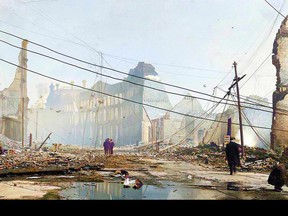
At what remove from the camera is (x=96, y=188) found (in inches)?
177

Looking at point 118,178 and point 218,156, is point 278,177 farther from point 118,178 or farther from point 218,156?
point 118,178

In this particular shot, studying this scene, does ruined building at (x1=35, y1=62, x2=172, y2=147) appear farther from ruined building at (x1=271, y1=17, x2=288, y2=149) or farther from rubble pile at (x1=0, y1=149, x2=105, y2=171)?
ruined building at (x1=271, y1=17, x2=288, y2=149)

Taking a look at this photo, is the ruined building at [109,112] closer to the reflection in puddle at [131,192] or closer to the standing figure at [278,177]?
the reflection in puddle at [131,192]

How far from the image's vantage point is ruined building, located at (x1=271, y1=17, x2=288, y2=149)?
5.36 meters

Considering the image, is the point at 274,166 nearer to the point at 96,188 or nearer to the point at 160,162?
the point at 160,162

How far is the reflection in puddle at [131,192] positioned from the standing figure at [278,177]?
3.43ft

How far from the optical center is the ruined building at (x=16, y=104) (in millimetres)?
4953

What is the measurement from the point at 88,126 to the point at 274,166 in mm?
3139

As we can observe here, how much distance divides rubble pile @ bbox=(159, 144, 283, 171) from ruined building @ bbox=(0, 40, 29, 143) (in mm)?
2433

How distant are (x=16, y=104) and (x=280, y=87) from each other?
4.55 m

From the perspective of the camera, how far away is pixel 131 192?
4.41m
